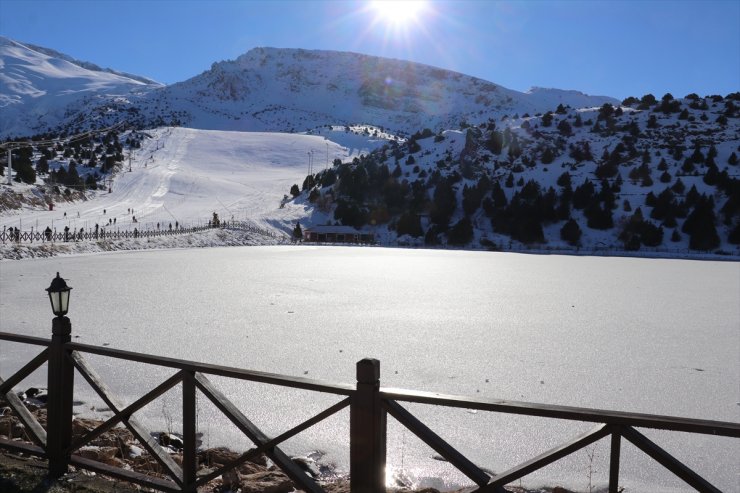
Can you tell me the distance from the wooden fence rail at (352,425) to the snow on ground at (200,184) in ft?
167

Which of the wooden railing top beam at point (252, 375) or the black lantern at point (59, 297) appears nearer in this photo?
the wooden railing top beam at point (252, 375)

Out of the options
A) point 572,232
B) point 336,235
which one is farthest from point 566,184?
point 336,235

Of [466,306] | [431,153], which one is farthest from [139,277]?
[431,153]

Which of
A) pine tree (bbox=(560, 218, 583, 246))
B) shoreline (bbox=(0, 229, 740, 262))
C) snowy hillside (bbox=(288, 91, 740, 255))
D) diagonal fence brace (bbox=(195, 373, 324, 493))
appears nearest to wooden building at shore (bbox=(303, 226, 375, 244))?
snowy hillside (bbox=(288, 91, 740, 255))

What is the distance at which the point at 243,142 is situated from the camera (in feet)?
509

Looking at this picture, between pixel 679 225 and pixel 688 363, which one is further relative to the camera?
pixel 679 225

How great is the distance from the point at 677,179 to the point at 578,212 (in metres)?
14.1

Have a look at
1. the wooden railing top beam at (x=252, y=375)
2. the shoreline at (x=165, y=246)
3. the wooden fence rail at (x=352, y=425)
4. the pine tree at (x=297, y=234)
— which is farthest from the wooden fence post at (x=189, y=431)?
the pine tree at (x=297, y=234)

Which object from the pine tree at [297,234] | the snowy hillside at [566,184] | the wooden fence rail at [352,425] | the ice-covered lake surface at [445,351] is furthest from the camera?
the pine tree at [297,234]

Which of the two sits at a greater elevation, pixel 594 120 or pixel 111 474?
pixel 594 120

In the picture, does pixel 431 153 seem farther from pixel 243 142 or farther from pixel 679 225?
pixel 243 142

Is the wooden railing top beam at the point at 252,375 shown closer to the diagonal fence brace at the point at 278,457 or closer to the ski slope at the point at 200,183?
the diagonal fence brace at the point at 278,457

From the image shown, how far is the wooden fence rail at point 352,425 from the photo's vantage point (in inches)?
104

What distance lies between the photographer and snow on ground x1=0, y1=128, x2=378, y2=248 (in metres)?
61.7
